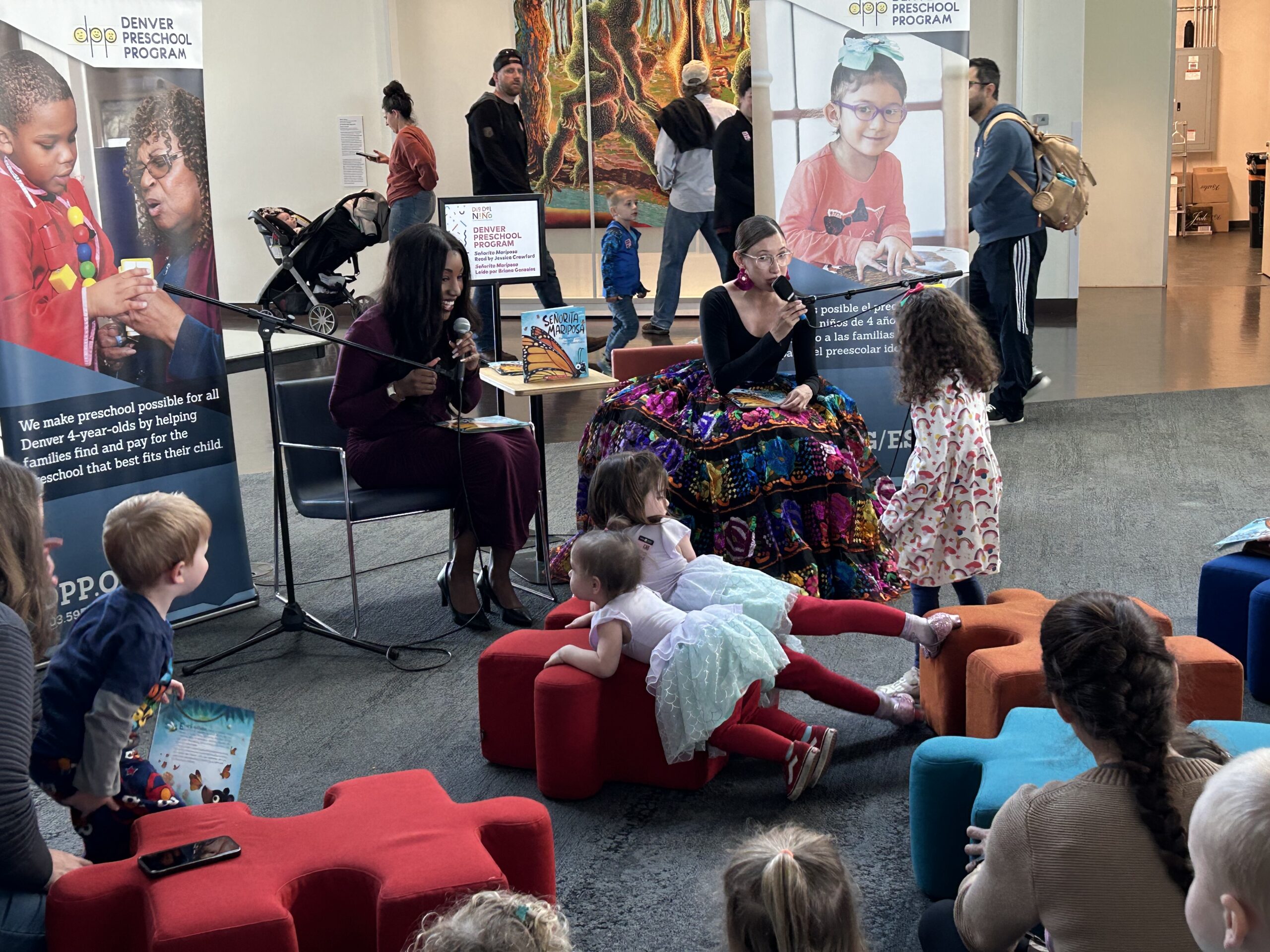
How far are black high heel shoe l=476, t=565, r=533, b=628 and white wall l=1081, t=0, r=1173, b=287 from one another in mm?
9294

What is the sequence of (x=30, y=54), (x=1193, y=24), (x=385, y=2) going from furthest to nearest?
(x=1193, y=24) → (x=385, y=2) → (x=30, y=54)

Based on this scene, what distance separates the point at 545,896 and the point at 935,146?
3999mm

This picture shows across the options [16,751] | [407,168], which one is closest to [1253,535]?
[16,751]

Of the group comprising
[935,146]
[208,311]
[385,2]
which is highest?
[385,2]

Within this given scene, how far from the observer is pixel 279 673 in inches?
157

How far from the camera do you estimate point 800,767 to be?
2.98 m

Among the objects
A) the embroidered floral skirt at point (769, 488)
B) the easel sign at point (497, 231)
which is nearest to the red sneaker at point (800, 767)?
the embroidered floral skirt at point (769, 488)

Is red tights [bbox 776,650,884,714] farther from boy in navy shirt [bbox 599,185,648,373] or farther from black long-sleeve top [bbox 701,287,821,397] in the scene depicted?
boy in navy shirt [bbox 599,185,648,373]

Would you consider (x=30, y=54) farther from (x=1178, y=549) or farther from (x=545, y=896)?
(x=1178, y=549)

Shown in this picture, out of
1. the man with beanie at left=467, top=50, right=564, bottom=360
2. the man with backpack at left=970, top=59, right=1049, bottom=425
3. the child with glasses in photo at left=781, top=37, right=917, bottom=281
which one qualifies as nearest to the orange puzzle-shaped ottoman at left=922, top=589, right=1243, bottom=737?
the child with glasses in photo at left=781, top=37, right=917, bottom=281

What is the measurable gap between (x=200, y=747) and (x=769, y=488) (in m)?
2.30

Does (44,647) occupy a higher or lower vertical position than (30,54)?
lower

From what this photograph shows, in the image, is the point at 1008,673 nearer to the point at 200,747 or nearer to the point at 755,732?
the point at 755,732

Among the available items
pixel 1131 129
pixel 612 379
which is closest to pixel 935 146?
pixel 612 379
